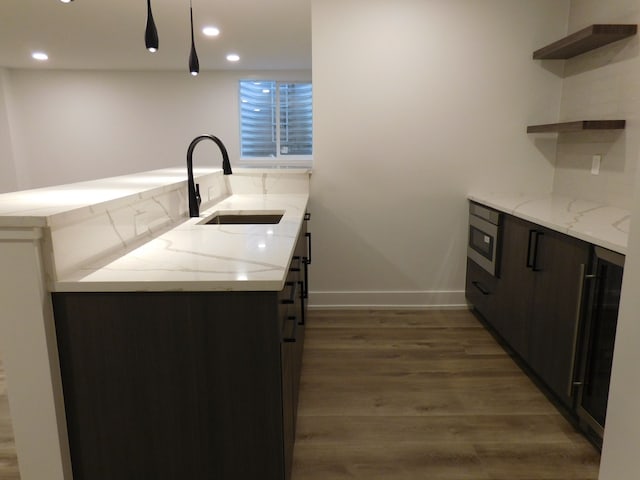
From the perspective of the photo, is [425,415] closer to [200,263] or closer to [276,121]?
[200,263]

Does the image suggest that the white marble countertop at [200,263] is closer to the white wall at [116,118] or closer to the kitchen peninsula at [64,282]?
the kitchen peninsula at [64,282]

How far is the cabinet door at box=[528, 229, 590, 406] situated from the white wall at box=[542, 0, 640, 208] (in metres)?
0.70

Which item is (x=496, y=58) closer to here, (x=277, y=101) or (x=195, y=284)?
(x=195, y=284)

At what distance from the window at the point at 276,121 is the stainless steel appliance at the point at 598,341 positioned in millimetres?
6634

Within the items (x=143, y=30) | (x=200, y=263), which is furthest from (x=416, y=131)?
(x=143, y=30)

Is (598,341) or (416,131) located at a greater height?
(416,131)

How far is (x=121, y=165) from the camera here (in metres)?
8.15

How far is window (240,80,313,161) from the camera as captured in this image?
8148mm

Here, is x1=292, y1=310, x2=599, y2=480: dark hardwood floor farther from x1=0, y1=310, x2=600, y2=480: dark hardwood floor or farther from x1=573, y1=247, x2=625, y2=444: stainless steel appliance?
x1=573, y1=247, x2=625, y2=444: stainless steel appliance

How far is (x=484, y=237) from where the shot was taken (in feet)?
10.4

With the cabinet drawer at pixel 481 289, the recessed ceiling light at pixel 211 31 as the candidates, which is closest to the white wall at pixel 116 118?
the recessed ceiling light at pixel 211 31

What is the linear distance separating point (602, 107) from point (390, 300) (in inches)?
76.3

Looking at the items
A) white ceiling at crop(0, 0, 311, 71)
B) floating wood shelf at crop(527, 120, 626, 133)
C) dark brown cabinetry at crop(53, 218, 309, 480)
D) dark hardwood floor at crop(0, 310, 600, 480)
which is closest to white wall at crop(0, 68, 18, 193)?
white ceiling at crop(0, 0, 311, 71)

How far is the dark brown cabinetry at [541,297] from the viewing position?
2.10 metres
